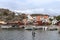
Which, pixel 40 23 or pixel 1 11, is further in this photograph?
pixel 1 11

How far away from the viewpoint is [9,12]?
187500 millimetres

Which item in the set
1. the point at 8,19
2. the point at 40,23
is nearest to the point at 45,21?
the point at 40,23

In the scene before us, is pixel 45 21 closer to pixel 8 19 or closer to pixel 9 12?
pixel 8 19

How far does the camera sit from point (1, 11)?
190 metres

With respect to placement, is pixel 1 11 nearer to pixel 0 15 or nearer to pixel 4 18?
pixel 0 15

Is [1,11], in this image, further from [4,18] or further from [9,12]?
[4,18]

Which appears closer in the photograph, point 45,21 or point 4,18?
point 45,21

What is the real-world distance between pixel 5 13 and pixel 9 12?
3085 mm

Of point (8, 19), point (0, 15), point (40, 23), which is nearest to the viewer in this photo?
point (40, 23)

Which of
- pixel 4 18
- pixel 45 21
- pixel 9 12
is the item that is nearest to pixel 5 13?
pixel 9 12

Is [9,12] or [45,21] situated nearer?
[45,21]

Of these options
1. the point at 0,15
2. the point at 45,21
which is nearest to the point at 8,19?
the point at 0,15

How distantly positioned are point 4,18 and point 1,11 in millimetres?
21744

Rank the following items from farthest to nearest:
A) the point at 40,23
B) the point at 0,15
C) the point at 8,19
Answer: the point at 0,15
the point at 8,19
the point at 40,23
